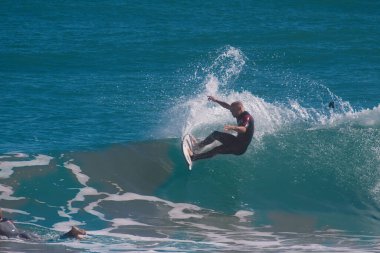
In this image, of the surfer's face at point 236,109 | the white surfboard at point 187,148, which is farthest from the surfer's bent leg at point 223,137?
the white surfboard at point 187,148

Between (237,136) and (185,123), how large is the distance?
3.20m

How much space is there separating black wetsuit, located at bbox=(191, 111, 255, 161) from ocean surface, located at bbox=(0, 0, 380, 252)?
0.86 meters

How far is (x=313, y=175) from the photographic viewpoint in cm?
1709

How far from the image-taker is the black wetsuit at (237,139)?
15.9 meters

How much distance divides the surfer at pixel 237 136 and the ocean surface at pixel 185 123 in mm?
849

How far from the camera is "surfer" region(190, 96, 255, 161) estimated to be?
15.8m

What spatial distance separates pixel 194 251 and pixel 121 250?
98 cm

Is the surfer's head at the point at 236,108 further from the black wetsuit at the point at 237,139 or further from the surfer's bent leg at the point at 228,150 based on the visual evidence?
the surfer's bent leg at the point at 228,150

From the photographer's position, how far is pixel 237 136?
16016 millimetres

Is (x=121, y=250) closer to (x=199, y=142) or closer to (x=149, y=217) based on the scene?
(x=149, y=217)

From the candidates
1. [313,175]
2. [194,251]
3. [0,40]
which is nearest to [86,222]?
[194,251]

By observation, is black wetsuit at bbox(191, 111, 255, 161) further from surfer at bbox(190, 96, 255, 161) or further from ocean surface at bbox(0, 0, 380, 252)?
ocean surface at bbox(0, 0, 380, 252)

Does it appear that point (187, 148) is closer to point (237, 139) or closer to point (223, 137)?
point (223, 137)

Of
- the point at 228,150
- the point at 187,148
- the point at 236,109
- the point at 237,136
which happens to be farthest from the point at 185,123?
the point at 236,109
